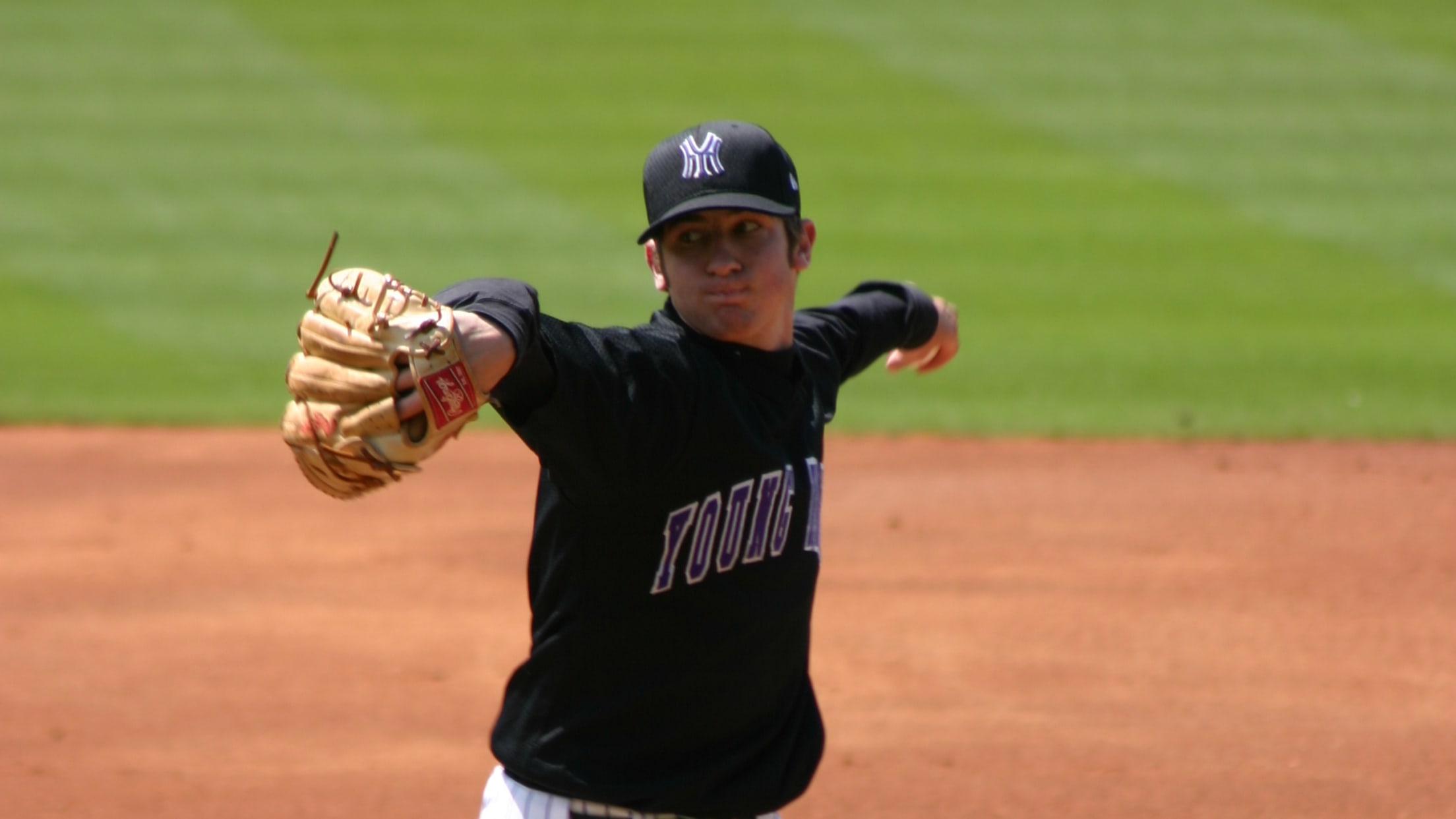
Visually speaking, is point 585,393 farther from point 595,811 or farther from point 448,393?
point 595,811

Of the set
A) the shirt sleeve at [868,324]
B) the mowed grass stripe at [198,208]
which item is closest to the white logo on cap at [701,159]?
the shirt sleeve at [868,324]

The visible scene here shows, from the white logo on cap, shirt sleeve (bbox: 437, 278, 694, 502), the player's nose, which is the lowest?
shirt sleeve (bbox: 437, 278, 694, 502)

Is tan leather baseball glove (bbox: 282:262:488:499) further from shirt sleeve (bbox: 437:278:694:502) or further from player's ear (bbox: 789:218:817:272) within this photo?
player's ear (bbox: 789:218:817:272)

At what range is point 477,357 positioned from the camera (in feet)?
7.00

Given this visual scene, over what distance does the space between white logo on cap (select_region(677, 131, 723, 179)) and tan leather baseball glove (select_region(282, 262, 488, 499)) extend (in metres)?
0.58

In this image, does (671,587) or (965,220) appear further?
(965,220)

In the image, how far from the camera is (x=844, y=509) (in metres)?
7.33

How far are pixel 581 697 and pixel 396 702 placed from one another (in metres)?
2.92

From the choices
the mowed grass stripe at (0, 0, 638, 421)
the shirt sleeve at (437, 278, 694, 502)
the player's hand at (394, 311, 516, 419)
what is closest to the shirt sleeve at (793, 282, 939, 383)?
the shirt sleeve at (437, 278, 694, 502)

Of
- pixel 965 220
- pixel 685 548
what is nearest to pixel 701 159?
pixel 685 548

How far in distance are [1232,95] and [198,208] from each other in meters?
9.02

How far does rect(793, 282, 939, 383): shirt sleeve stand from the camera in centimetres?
343

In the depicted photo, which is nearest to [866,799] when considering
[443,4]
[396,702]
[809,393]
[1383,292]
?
[396,702]

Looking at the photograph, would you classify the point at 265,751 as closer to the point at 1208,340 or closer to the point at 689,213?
the point at 689,213
